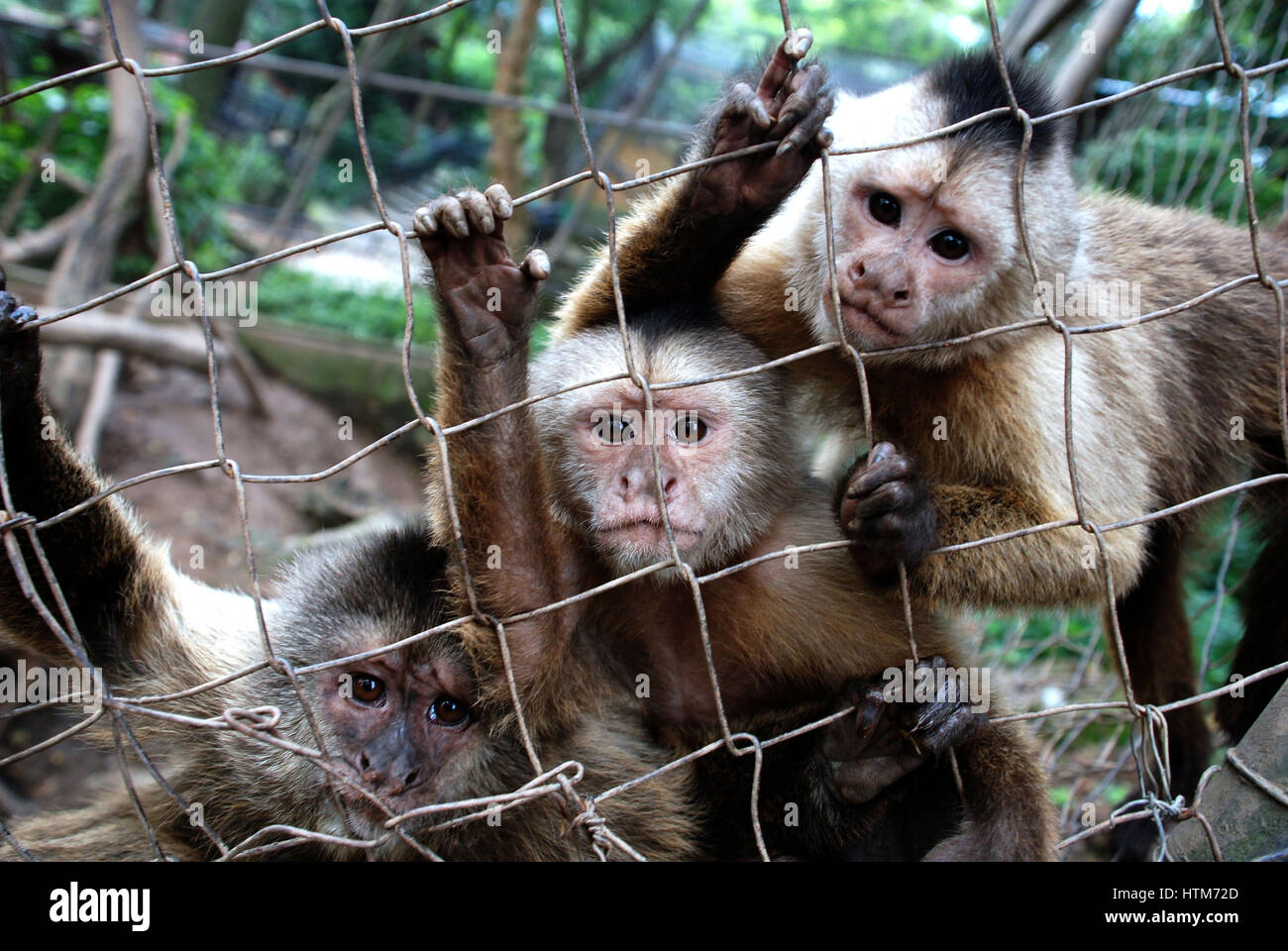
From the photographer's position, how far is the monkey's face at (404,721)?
114 inches

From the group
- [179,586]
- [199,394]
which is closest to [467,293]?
[179,586]

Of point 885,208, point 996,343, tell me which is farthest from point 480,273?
point 996,343

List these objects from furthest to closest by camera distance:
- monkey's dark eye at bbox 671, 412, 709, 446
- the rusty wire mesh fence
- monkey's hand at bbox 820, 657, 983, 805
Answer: monkey's dark eye at bbox 671, 412, 709, 446 < monkey's hand at bbox 820, 657, 983, 805 < the rusty wire mesh fence

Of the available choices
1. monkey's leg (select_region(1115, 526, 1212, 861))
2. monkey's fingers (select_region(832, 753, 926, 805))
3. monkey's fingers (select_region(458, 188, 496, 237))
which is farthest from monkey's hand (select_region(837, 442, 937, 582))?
monkey's leg (select_region(1115, 526, 1212, 861))

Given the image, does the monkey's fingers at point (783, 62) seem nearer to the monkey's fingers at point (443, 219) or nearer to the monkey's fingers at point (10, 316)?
the monkey's fingers at point (443, 219)

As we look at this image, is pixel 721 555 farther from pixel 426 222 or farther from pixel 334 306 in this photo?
pixel 334 306

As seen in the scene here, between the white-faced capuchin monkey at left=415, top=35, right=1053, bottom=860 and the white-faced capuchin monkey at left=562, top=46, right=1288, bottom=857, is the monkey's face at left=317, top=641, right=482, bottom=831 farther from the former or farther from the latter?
the white-faced capuchin monkey at left=562, top=46, right=1288, bottom=857

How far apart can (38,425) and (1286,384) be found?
10.7 feet

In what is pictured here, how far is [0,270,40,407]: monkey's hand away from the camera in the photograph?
2.47 meters

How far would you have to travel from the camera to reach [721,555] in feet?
11.2

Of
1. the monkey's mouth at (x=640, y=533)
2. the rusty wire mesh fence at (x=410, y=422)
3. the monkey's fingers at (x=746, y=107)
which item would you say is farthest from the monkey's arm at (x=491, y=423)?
the monkey's fingers at (x=746, y=107)

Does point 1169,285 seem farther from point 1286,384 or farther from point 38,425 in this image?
point 38,425

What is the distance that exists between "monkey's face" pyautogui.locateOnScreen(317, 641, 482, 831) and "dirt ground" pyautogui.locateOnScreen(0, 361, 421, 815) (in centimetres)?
355

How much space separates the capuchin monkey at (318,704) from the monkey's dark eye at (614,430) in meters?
0.64
